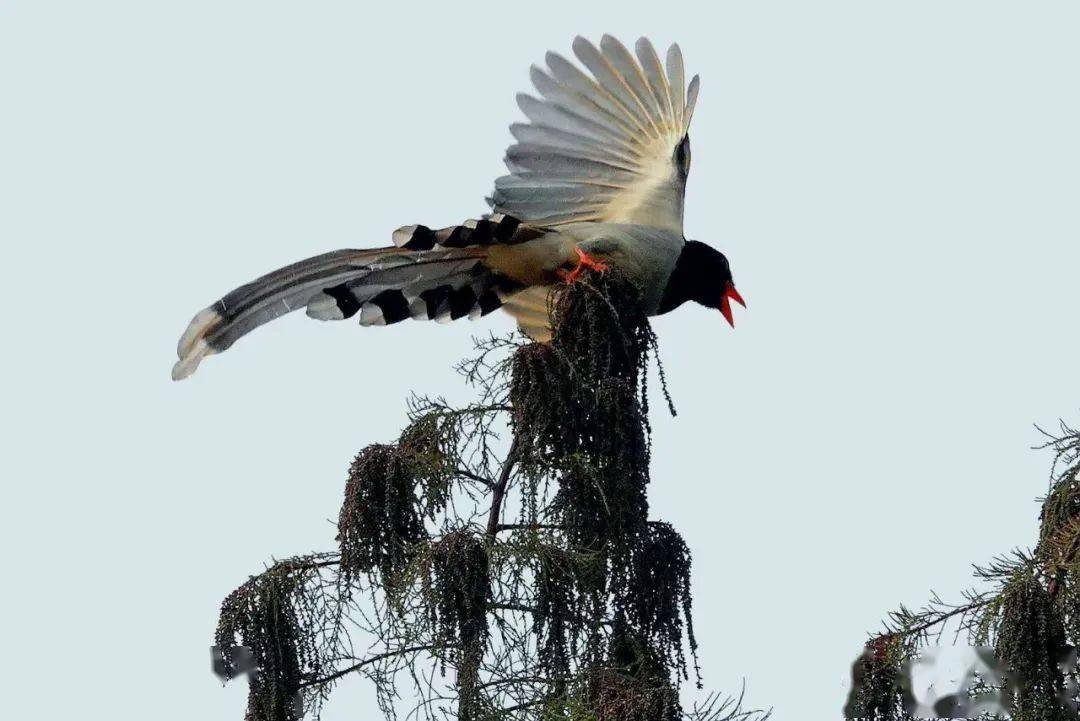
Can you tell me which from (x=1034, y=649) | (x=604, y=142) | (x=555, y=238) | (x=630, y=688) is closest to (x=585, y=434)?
(x=630, y=688)

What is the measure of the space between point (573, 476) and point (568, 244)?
1.78 metres

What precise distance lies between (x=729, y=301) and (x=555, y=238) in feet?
3.52

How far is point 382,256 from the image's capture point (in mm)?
6504

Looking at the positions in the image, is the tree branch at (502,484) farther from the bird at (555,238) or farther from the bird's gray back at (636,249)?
the bird's gray back at (636,249)

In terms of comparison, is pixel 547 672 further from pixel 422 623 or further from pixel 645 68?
pixel 645 68

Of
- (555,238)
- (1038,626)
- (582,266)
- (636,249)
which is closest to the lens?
(1038,626)

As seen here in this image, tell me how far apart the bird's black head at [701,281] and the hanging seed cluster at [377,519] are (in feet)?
7.23

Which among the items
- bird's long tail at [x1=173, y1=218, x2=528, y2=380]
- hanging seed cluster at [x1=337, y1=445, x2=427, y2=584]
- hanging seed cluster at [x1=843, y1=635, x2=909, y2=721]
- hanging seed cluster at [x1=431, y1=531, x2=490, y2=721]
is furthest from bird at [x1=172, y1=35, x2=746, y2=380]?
hanging seed cluster at [x1=843, y1=635, x2=909, y2=721]

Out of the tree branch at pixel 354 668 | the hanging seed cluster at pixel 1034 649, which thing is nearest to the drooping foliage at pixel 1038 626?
the hanging seed cluster at pixel 1034 649

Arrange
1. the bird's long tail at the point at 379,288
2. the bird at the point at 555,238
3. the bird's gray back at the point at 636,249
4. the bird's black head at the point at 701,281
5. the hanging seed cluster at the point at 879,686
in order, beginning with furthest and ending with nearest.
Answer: the bird's black head at the point at 701,281, the bird's gray back at the point at 636,249, the bird at the point at 555,238, the bird's long tail at the point at 379,288, the hanging seed cluster at the point at 879,686

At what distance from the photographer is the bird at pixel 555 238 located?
20.9ft

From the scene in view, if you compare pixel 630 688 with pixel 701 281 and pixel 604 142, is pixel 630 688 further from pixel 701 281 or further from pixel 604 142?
pixel 604 142

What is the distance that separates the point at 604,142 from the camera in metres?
7.85

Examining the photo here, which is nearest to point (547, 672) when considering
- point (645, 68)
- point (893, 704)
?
point (893, 704)
